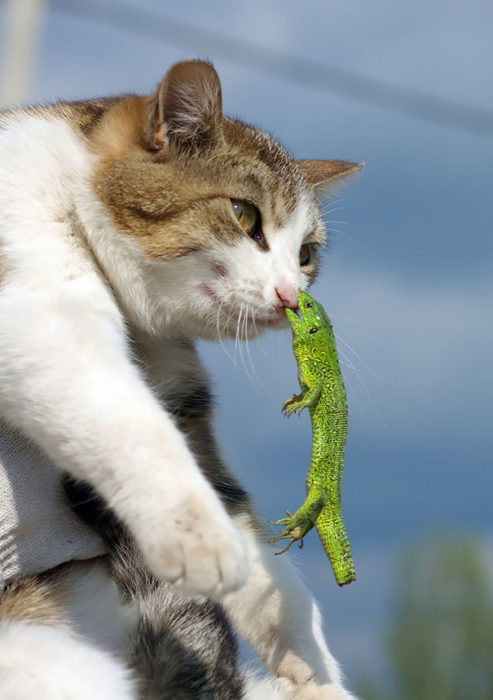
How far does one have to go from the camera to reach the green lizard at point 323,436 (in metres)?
1.49

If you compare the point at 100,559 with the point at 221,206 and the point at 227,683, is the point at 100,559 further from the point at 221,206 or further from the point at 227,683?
the point at 221,206

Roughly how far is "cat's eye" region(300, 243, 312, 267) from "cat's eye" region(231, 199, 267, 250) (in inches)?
7.5

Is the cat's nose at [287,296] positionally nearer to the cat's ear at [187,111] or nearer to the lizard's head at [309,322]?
the lizard's head at [309,322]

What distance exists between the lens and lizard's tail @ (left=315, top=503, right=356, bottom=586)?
4.81 ft

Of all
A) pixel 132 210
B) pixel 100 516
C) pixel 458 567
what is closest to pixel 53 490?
pixel 100 516

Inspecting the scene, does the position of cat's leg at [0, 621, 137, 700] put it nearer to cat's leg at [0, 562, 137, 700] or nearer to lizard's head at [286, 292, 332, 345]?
cat's leg at [0, 562, 137, 700]

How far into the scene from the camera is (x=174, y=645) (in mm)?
1586

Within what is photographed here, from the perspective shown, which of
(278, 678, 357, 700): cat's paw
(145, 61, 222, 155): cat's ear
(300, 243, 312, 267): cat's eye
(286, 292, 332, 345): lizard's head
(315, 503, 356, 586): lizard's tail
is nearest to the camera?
(315, 503, 356, 586): lizard's tail

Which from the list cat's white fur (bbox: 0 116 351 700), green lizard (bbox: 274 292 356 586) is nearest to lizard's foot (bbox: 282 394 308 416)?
green lizard (bbox: 274 292 356 586)

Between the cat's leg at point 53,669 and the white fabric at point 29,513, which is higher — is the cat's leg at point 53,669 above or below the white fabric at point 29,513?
below

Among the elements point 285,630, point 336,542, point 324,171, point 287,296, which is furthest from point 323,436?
point 324,171

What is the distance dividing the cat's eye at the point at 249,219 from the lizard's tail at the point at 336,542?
601 millimetres

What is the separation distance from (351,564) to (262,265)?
0.61 metres

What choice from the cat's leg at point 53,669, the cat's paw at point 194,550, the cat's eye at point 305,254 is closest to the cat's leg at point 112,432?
the cat's paw at point 194,550
